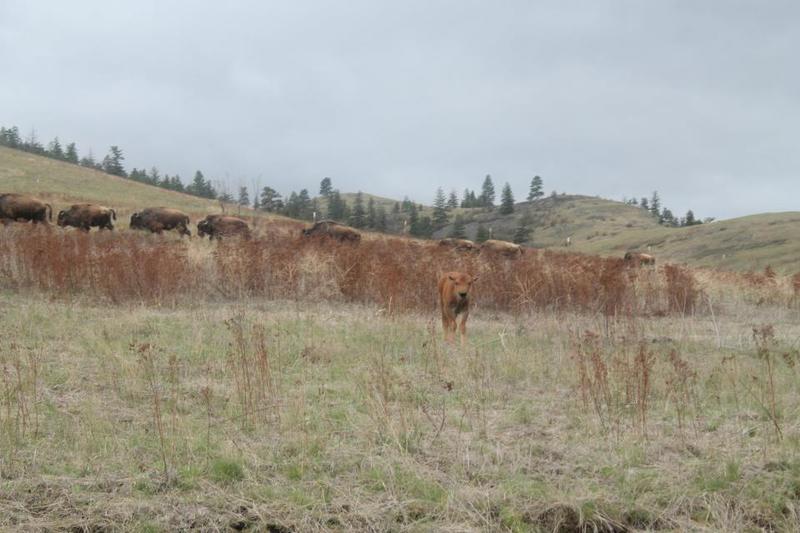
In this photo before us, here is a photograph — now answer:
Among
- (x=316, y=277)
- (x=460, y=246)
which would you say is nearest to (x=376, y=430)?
(x=316, y=277)

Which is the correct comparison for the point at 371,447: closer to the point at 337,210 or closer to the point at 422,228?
the point at 422,228

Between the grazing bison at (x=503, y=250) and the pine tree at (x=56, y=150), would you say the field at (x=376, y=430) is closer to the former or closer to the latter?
the grazing bison at (x=503, y=250)

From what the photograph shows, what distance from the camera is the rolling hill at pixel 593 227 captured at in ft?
148

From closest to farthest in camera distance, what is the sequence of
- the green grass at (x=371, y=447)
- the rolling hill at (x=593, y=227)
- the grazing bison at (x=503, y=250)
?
the green grass at (x=371, y=447)
the grazing bison at (x=503, y=250)
the rolling hill at (x=593, y=227)

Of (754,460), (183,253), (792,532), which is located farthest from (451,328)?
(183,253)

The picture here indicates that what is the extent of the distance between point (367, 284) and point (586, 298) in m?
5.24

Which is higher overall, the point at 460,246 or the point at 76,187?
the point at 76,187

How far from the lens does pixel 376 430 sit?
4.88 m

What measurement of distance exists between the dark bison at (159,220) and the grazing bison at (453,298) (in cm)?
2293

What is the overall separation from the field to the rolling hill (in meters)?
31.8

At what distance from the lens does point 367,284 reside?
15.2 meters

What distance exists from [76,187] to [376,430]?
6006 centimetres

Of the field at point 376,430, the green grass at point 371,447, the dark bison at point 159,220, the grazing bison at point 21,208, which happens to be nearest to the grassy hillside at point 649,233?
the field at point 376,430

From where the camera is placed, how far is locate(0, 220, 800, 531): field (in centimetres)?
376
